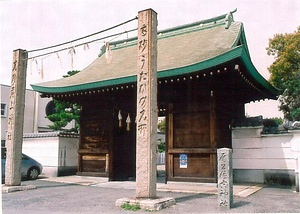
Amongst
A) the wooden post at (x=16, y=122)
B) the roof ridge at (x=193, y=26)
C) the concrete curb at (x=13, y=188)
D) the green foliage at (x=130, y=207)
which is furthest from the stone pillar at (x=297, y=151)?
the wooden post at (x=16, y=122)

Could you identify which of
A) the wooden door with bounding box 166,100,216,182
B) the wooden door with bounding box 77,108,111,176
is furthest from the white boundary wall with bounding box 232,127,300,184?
the wooden door with bounding box 77,108,111,176

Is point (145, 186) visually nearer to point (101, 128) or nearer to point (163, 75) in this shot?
point (163, 75)

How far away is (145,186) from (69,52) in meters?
5.50

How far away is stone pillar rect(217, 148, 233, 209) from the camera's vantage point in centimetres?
757

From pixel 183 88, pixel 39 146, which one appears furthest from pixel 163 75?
pixel 39 146

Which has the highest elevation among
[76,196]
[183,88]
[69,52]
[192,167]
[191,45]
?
[191,45]

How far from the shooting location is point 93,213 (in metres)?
7.18

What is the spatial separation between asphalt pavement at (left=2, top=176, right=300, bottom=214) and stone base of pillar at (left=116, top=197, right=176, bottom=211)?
133 mm

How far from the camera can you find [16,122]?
11766mm

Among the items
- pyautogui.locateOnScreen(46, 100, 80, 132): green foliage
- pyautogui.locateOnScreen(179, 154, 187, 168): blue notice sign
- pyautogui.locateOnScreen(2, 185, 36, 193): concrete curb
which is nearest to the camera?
pyautogui.locateOnScreen(2, 185, 36, 193): concrete curb

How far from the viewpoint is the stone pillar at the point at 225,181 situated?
7570 mm

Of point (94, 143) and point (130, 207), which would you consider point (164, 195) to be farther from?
point (94, 143)

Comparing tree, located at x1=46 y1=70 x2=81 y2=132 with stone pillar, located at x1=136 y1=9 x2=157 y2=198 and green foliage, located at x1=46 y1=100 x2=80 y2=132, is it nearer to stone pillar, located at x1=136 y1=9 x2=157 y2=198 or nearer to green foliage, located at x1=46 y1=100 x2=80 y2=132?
green foliage, located at x1=46 y1=100 x2=80 y2=132

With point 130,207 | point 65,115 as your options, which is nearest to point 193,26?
point 65,115
